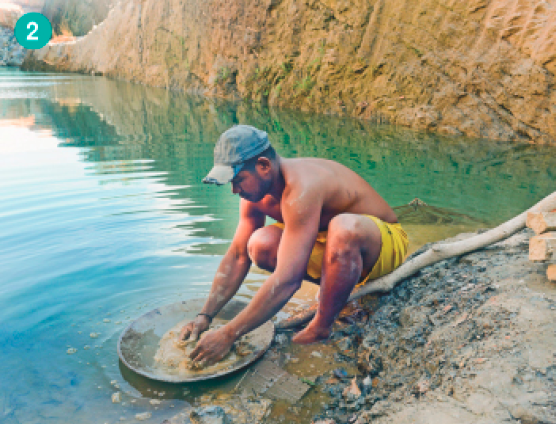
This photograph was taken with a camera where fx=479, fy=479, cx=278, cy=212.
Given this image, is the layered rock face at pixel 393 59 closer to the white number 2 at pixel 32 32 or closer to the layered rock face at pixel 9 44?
the white number 2 at pixel 32 32

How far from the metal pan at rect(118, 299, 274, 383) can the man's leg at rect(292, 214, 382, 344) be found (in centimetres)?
38

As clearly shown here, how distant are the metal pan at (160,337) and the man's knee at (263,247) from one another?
0.37m

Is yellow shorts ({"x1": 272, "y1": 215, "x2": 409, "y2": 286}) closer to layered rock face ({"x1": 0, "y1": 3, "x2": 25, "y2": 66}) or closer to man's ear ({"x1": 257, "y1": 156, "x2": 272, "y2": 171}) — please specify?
man's ear ({"x1": 257, "y1": 156, "x2": 272, "y2": 171})

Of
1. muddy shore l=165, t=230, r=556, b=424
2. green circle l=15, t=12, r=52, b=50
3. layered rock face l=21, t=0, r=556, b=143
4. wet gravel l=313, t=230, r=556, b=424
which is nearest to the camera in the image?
muddy shore l=165, t=230, r=556, b=424

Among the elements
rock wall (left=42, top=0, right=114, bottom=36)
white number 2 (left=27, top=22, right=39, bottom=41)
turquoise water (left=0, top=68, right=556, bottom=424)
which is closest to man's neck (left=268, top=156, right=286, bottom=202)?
turquoise water (left=0, top=68, right=556, bottom=424)

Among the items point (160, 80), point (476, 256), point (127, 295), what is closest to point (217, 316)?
point (127, 295)

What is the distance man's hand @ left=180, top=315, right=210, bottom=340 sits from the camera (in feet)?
8.36

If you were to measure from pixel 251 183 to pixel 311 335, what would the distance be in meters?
0.90

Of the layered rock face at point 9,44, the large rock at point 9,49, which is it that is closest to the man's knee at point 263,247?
the layered rock face at point 9,44

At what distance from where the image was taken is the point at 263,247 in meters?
2.56

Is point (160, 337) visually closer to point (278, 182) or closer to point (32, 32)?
point (278, 182)

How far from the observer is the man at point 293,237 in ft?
7.23

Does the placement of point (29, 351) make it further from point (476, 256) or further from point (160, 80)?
point (160, 80)

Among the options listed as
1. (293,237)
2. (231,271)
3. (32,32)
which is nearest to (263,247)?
(231,271)
